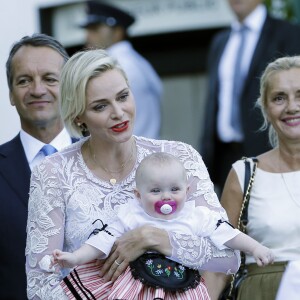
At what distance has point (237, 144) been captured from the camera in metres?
8.77

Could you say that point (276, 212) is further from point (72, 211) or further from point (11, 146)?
point (11, 146)

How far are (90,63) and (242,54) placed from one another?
12.0 feet

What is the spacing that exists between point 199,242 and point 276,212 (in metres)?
0.89

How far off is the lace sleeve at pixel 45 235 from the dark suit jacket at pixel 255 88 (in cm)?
320

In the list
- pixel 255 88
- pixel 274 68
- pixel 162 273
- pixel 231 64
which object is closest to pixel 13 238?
pixel 162 273

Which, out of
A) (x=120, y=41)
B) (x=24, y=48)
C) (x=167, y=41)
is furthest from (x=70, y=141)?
(x=167, y=41)

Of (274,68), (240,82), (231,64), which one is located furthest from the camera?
(231,64)

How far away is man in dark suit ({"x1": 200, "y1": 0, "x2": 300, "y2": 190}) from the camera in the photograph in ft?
28.2

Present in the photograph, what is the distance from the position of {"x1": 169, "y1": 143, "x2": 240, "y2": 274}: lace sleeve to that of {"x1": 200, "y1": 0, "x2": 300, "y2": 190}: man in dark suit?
118 inches

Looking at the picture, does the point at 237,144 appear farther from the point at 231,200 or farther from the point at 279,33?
the point at 231,200

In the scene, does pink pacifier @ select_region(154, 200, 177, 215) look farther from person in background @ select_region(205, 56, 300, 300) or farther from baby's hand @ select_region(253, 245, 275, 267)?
person in background @ select_region(205, 56, 300, 300)

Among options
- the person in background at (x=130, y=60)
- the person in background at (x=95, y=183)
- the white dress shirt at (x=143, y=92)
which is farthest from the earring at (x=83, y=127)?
the white dress shirt at (x=143, y=92)

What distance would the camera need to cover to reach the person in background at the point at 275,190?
229 inches

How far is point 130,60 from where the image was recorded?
31.2 feet
